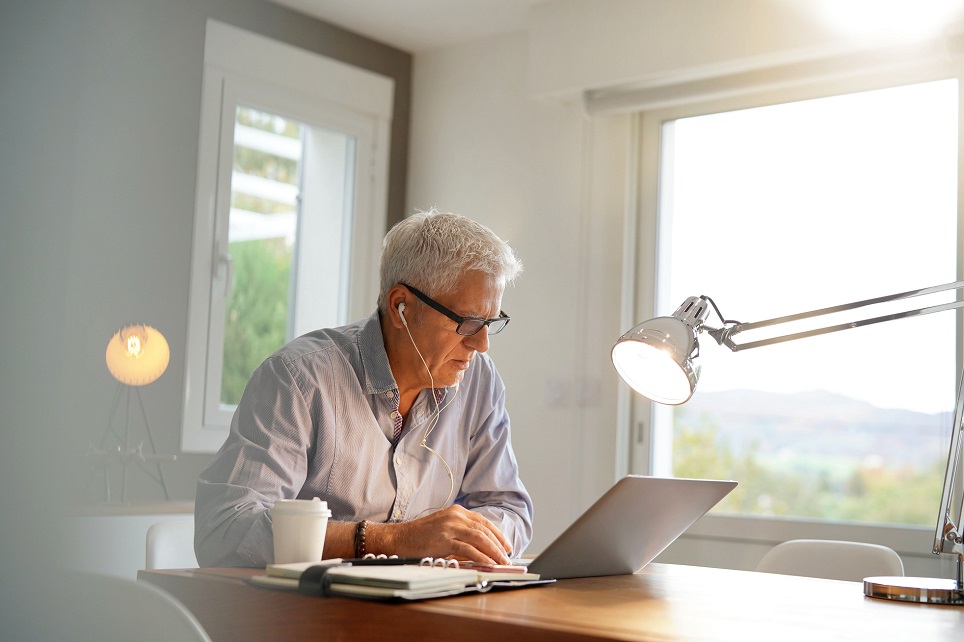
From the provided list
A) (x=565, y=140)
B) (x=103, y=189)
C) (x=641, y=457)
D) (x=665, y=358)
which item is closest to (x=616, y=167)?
(x=565, y=140)

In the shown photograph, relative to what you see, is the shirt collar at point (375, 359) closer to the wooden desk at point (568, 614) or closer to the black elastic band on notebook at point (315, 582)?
the wooden desk at point (568, 614)

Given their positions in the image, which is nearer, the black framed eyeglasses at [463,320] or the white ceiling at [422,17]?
the black framed eyeglasses at [463,320]

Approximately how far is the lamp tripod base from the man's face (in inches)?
34.7

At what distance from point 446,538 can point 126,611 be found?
543mm

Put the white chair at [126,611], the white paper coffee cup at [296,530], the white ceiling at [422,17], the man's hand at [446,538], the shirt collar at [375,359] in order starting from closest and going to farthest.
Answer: the white chair at [126,611], the white paper coffee cup at [296,530], the man's hand at [446,538], the shirt collar at [375,359], the white ceiling at [422,17]

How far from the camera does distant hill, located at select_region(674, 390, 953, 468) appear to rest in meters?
3.10

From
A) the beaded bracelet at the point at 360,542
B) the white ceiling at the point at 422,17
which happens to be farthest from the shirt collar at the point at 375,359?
the white ceiling at the point at 422,17

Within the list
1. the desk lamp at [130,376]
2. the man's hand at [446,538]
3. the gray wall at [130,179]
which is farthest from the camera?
the desk lamp at [130,376]

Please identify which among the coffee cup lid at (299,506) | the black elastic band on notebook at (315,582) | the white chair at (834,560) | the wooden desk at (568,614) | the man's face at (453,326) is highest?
the man's face at (453,326)

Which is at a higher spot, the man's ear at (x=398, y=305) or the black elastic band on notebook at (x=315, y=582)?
the man's ear at (x=398, y=305)

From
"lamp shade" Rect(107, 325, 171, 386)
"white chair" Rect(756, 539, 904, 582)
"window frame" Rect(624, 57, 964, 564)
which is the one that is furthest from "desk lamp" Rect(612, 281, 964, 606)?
"lamp shade" Rect(107, 325, 171, 386)

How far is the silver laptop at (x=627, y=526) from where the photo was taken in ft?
5.01

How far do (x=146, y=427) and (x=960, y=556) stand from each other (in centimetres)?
253

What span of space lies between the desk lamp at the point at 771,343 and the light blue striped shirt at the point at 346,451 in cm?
56
